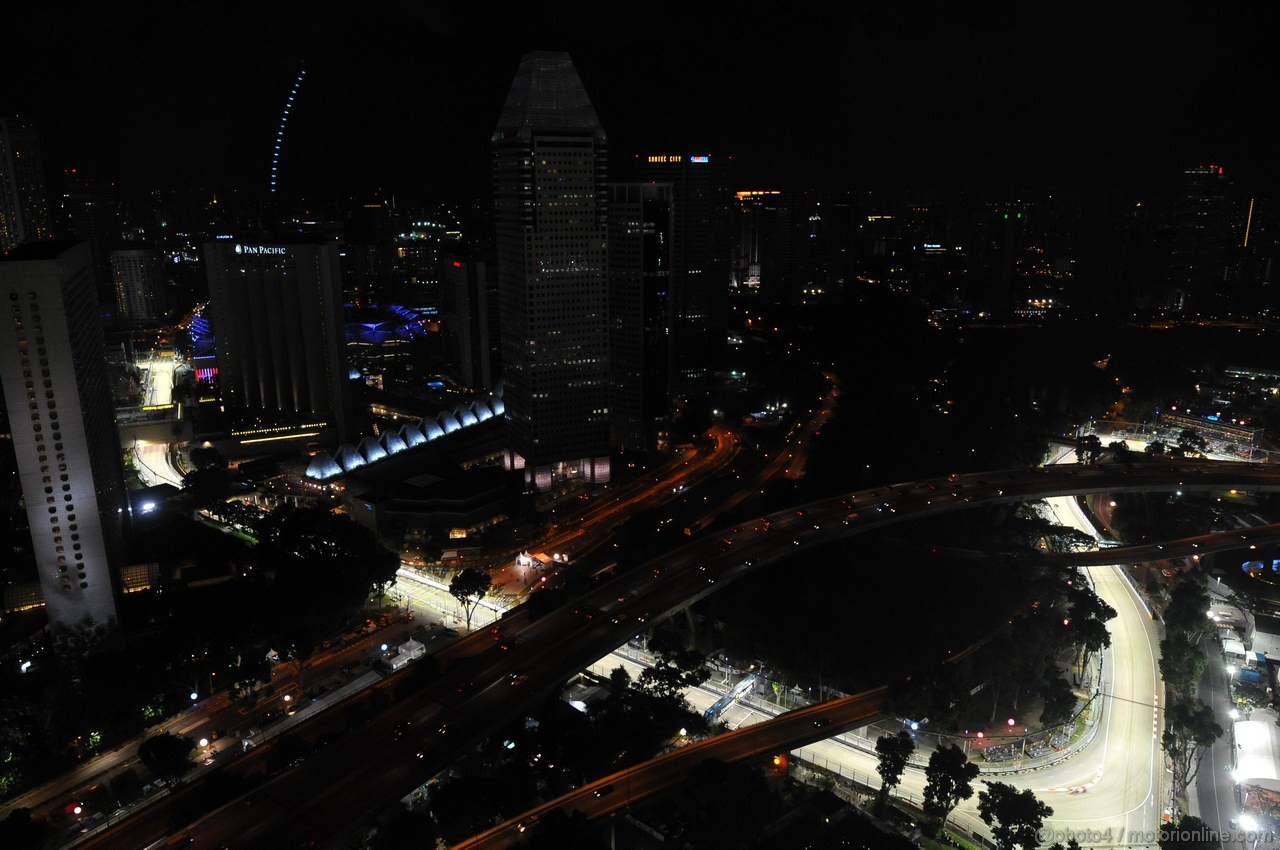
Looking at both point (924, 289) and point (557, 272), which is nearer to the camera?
point (557, 272)

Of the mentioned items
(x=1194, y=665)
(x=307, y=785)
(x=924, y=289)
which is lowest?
(x=1194, y=665)

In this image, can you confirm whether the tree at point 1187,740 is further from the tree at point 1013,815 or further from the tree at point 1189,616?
the tree at point 1013,815

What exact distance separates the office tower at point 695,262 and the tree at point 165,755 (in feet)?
78.3

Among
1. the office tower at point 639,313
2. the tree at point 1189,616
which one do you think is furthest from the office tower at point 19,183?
the tree at point 1189,616

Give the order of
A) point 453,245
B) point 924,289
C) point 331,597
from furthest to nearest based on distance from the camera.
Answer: point 924,289 < point 453,245 < point 331,597

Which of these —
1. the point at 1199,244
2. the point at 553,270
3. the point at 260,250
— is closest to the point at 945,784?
the point at 553,270

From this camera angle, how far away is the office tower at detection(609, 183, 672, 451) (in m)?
25.1

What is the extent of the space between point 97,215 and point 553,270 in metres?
34.7

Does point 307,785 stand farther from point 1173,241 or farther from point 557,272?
point 1173,241

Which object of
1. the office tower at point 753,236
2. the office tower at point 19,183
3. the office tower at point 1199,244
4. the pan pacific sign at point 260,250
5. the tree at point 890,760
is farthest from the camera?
the office tower at point 753,236

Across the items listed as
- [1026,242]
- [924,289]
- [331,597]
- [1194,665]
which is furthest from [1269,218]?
[331,597]

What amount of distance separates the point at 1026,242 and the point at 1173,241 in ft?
24.7

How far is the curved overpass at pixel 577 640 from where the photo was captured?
34.5 ft

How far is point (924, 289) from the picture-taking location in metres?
45.3
